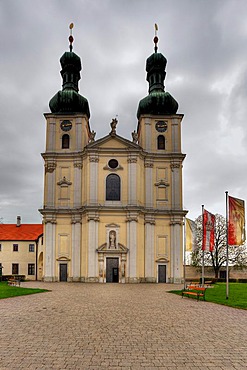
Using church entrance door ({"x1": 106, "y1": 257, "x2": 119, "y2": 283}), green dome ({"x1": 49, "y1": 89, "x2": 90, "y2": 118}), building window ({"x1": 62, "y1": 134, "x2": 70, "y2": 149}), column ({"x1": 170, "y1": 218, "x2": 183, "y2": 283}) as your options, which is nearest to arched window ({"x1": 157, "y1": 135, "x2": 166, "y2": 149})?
column ({"x1": 170, "y1": 218, "x2": 183, "y2": 283})

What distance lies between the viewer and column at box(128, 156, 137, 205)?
46594mm

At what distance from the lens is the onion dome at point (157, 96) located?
168ft

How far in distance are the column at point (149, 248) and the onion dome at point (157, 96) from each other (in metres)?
13.7

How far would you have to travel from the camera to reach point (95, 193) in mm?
46781

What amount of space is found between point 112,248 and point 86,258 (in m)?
3.12

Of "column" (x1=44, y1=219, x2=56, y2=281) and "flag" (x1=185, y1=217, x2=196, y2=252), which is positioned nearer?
"flag" (x1=185, y1=217, x2=196, y2=252)

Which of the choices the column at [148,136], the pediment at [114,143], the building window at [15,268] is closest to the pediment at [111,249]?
the pediment at [114,143]

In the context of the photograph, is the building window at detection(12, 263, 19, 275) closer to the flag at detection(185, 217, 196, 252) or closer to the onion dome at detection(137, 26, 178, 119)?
the onion dome at detection(137, 26, 178, 119)

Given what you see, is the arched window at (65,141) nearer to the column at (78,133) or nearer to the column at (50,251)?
the column at (78,133)

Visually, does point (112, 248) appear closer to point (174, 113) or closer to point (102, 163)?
point (102, 163)

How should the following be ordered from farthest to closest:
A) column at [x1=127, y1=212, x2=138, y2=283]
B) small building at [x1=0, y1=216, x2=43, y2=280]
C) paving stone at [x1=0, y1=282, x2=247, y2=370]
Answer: small building at [x1=0, y1=216, x2=43, y2=280] → column at [x1=127, y1=212, x2=138, y2=283] → paving stone at [x1=0, y1=282, x2=247, y2=370]

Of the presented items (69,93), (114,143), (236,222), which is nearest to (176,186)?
(114,143)

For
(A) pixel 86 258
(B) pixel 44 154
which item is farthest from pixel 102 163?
Result: (A) pixel 86 258

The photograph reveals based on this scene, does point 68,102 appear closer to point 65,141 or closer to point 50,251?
point 65,141
